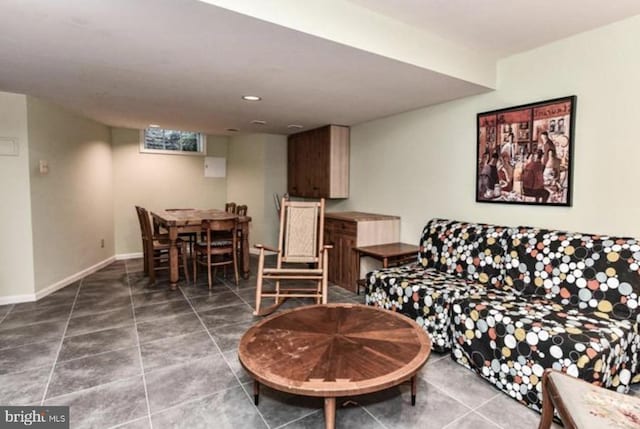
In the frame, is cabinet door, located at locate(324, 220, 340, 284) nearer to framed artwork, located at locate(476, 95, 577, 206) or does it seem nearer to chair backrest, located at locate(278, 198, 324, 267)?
chair backrest, located at locate(278, 198, 324, 267)

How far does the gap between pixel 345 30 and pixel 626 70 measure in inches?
77.5

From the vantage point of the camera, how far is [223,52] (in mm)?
2305

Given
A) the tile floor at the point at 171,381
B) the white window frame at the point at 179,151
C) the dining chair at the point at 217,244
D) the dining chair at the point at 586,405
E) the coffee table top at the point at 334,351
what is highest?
the white window frame at the point at 179,151

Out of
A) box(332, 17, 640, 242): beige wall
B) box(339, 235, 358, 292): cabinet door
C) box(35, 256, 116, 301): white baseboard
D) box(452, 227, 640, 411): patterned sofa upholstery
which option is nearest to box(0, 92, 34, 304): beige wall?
box(35, 256, 116, 301): white baseboard

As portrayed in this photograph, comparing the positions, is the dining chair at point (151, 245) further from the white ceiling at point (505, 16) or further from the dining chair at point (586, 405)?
the dining chair at point (586, 405)

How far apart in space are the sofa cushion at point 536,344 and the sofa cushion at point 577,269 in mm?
106

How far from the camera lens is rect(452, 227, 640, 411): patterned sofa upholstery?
1.80 meters

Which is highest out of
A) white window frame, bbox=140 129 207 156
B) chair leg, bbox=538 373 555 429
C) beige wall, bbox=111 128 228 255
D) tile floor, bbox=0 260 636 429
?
white window frame, bbox=140 129 207 156

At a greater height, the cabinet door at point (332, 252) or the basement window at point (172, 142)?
the basement window at point (172, 142)

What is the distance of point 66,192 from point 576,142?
17.6ft

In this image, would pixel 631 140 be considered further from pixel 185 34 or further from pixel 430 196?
pixel 185 34

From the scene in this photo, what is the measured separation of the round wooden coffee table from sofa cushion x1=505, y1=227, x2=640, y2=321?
1.08 meters

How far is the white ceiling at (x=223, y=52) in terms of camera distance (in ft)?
6.17

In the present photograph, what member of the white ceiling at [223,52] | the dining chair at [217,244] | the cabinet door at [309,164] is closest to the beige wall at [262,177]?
the cabinet door at [309,164]
